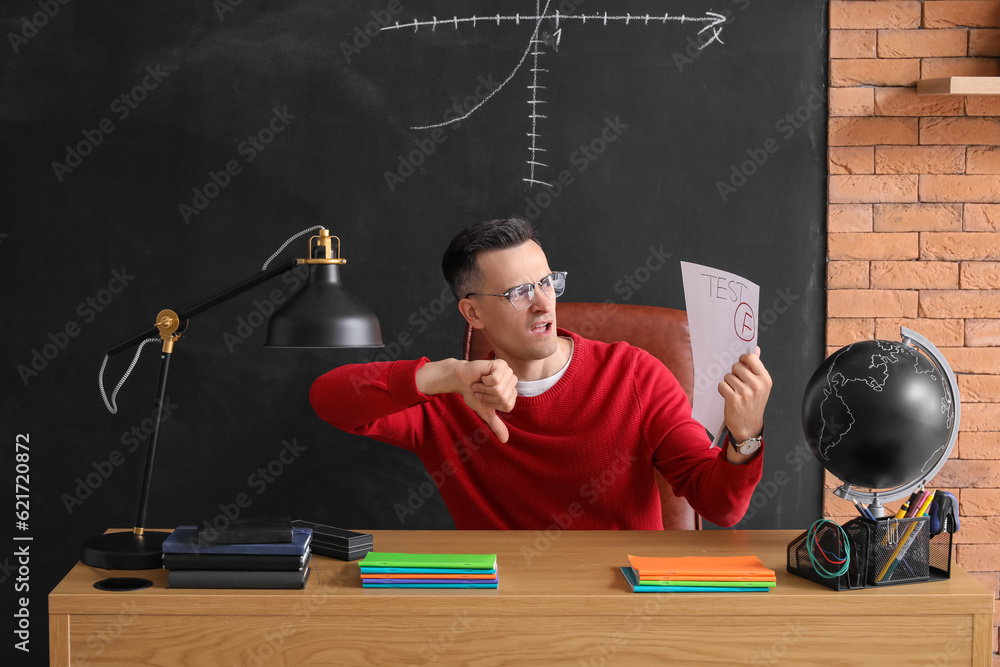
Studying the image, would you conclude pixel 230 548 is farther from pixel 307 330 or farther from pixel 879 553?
pixel 879 553

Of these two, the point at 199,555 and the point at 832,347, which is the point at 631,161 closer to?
the point at 832,347

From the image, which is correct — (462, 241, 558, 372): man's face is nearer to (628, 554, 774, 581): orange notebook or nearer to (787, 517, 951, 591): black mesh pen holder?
(628, 554, 774, 581): orange notebook

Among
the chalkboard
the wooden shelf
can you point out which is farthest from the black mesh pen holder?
the wooden shelf

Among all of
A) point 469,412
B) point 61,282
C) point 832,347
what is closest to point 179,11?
point 61,282

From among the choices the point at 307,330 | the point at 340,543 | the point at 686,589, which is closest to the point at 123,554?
the point at 340,543

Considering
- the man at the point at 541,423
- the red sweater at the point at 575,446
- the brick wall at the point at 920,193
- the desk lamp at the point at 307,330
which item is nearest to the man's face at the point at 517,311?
the man at the point at 541,423

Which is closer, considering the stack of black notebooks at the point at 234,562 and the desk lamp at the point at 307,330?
the stack of black notebooks at the point at 234,562

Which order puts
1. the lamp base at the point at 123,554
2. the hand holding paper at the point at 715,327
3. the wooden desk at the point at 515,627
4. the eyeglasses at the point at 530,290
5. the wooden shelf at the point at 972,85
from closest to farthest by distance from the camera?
the wooden desk at the point at 515,627 → the lamp base at the point at 123,554 → the eyeglasses at the point at 530,290 → the wooden shelf at the point at 972,85 → the hand holding paper at the point at 715,327

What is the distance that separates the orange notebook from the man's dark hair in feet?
2.62

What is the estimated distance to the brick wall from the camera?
259cm

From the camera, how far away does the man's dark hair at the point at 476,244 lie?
1935 mm

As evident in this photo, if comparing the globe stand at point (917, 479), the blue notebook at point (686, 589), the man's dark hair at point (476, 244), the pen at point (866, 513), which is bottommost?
the blue notebook at point (686, 589)

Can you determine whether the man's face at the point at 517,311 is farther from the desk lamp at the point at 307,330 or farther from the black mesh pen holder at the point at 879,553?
the black mesh pen holder at the point at 879,553

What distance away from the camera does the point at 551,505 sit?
1.99m
